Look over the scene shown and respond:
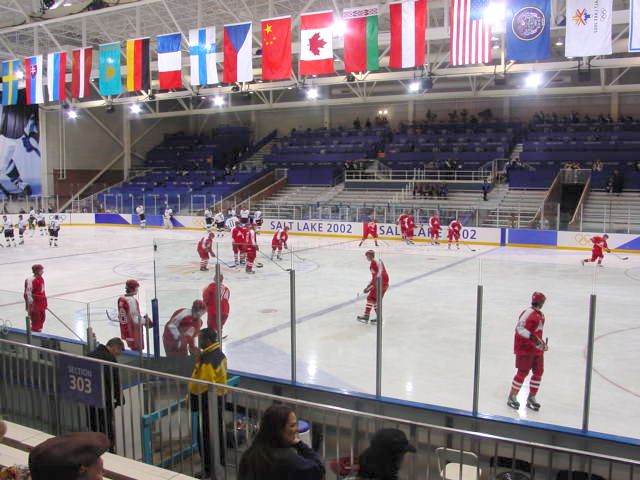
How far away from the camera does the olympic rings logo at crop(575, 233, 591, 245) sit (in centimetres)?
2252

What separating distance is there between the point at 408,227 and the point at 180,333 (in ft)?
61.0

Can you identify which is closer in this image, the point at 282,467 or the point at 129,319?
the point at 282,467

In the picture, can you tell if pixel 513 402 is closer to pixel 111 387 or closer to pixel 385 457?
pixel 385 457

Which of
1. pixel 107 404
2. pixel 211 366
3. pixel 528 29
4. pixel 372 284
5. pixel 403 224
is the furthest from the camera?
pixel 403 224

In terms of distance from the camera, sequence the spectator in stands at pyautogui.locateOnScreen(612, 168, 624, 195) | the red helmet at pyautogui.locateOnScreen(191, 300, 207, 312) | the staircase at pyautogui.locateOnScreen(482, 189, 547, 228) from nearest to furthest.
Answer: the red helmet at pyautogui.locateOnScreen(191, 300, 207, 312)
the staircase at pyautogui.locateOnScreen(482, 189, 547, 228)
the spectator in stands at pyautogui.locateOnScreen(612, 168, 624, 195)

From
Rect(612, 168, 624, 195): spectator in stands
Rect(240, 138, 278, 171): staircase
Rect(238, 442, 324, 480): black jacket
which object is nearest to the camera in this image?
Rect(238, 442, 324, 480): black jacket

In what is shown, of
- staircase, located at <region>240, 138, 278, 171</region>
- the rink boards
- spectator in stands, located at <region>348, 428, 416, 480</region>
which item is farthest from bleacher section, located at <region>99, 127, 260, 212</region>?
spectator in stands, located at <region>348, 428, 416, 480</region>

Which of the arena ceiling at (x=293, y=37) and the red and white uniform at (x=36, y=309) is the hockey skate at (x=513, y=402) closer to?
the red and white uniform at (x=36, y=309)

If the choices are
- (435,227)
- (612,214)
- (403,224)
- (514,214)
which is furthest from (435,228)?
(612,214)

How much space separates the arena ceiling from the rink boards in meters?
6.11

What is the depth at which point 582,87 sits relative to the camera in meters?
30.0

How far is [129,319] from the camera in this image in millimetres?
7773

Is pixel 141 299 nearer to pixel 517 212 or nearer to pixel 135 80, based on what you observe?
pixel 135 80

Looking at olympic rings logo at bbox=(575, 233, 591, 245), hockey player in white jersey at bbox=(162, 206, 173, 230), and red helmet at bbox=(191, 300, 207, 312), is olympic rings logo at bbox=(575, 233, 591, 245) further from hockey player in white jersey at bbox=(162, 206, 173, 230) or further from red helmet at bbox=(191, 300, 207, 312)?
hockey player in white jersey at bbox=(162, 206, 173, 230)
